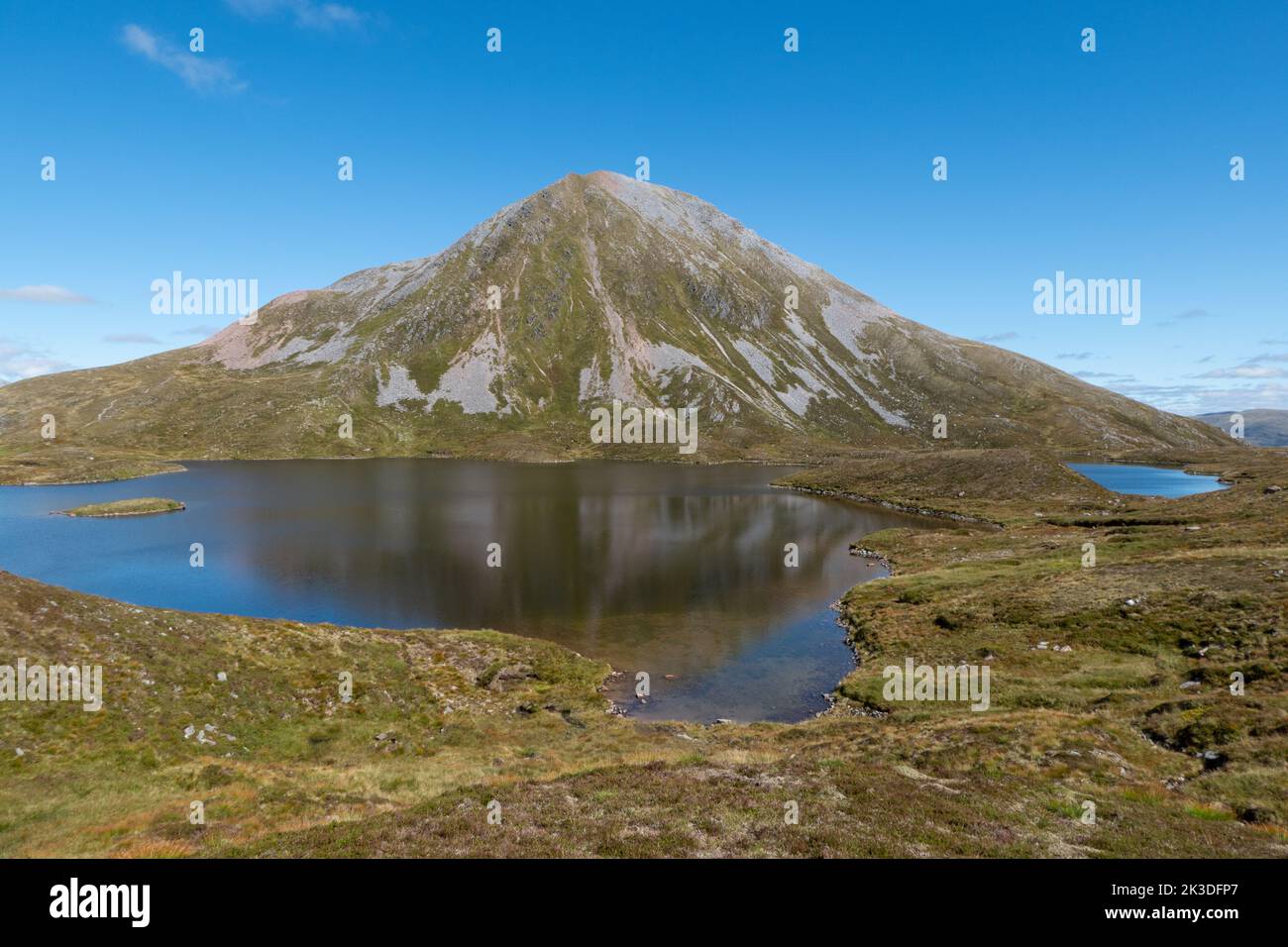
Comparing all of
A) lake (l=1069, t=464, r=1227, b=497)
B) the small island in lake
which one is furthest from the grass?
lake (l=1069, t=464, r=1227, b=497)

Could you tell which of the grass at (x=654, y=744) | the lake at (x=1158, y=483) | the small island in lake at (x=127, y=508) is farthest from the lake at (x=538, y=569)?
the lake at (x=1158, y=483)

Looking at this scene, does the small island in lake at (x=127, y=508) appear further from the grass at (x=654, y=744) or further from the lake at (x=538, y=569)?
the grass at (x=654, y=744)

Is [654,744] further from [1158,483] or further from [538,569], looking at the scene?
[1158,483]

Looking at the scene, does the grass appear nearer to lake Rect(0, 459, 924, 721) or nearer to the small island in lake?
lake Rect(0, 459, 924, 721)
